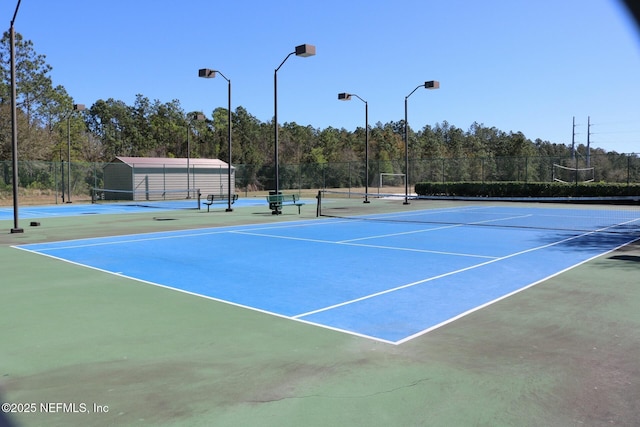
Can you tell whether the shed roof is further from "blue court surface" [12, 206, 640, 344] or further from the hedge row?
"blue court surface" [12, 206, 640, 344]

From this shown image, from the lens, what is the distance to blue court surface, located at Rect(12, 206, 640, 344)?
7105mm

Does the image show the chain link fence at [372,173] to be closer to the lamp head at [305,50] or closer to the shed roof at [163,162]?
the shed roof at [163,162]

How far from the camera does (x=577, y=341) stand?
5613 millimetres

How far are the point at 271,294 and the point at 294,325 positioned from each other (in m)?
1.73

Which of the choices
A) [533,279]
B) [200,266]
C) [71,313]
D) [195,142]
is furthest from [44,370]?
[195,142]

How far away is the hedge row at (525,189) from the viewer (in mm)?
33281

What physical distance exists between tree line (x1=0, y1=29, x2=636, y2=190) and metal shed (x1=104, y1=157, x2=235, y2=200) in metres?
4.39

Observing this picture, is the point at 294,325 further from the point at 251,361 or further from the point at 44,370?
the point at 44,370

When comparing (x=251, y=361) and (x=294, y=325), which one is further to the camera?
(x=294, y=325)

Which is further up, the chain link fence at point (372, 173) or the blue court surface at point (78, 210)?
the chain link fence at point (372, 173)

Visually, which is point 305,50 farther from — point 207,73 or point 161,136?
point 161,136

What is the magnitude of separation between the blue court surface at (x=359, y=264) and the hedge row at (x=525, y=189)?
634 inches

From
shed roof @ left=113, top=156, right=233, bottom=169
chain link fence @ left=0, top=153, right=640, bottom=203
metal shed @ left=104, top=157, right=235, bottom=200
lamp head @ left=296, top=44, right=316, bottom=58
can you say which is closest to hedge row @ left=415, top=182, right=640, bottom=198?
chain link fence @ left=0, top=153, right=640, bottom=203

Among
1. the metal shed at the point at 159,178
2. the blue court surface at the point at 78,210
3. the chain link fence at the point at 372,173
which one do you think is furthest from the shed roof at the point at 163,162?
the blue court surface at the point at 78,210
